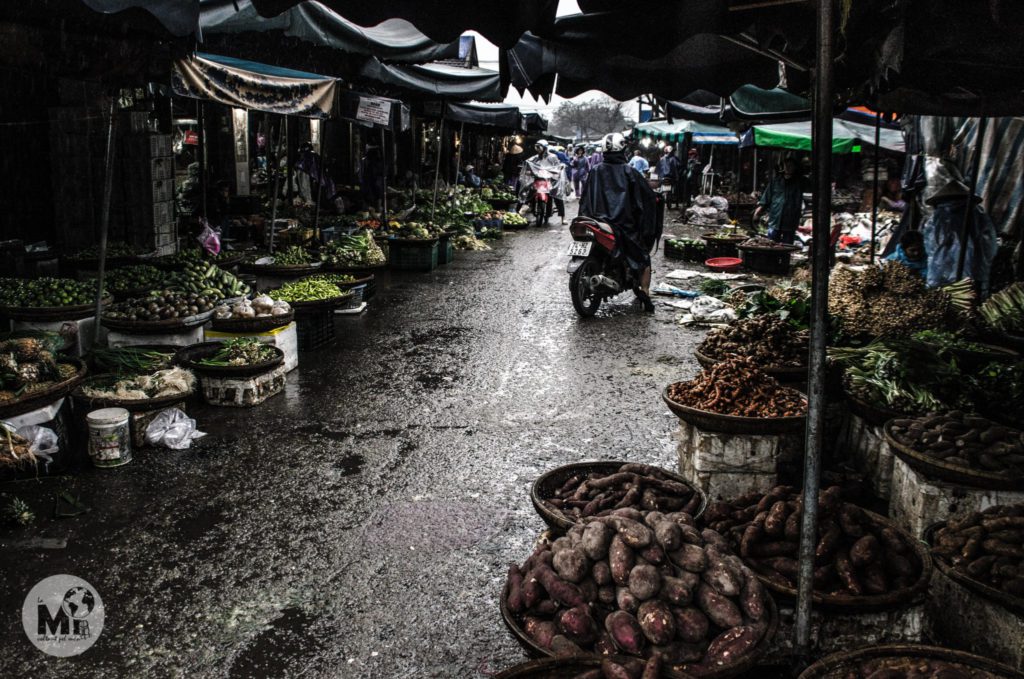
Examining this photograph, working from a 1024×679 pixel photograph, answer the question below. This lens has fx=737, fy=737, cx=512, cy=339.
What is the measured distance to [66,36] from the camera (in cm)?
648

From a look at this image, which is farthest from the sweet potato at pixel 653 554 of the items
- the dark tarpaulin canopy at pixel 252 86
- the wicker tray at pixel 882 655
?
the dark tarpaulin canopy at pixel 252 86

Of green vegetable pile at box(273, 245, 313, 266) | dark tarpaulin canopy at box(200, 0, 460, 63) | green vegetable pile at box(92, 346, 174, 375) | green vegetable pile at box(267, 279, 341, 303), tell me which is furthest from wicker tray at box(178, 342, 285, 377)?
green vegetable pile at box(273, 245, 313, 266)

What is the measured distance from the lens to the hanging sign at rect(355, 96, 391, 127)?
34.3ft

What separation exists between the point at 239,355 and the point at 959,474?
5.49 metres

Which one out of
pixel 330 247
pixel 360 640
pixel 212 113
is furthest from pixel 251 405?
pixel 212 113

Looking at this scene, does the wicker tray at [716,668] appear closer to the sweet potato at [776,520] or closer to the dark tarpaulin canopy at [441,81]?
the sweet potato at [776,520]

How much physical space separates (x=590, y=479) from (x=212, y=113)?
1582 cm

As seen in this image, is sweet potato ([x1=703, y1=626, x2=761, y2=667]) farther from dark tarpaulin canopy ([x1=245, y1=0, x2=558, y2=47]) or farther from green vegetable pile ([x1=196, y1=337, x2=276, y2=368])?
green vegetable pile ([x1=196, y1=337, x2=276, y2=368])

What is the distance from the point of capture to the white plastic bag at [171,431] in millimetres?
5527

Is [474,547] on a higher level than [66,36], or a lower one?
lower

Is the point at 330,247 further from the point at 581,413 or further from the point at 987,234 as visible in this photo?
the point at 987,234

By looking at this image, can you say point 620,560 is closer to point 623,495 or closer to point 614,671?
point 614,671

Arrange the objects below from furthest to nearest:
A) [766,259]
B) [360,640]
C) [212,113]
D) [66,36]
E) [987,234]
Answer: [212,113]
[766,259]
[987,234]
[66,36]
[360,640]

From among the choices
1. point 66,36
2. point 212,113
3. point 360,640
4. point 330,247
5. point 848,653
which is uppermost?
point 212,113
